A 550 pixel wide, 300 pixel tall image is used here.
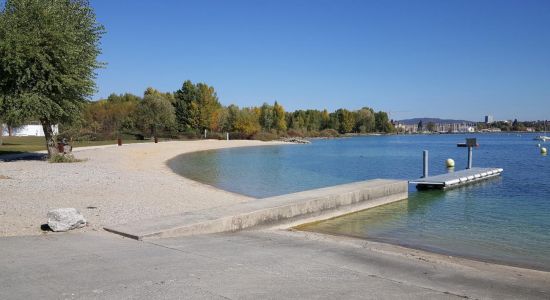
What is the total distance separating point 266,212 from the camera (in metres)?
12.2

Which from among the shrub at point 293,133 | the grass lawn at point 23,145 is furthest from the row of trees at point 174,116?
the shrub at point 293,133

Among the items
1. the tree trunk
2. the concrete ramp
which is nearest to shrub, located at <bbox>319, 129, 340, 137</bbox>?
the tree trunk

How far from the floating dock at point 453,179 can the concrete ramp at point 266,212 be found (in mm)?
6224

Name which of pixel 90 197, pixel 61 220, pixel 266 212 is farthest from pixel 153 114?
pixel 61 220

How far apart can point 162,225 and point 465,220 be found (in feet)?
33.4

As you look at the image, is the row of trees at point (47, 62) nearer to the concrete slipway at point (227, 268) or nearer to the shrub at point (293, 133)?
the concrete slipway at point (227, 268)

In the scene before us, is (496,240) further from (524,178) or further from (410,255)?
(524,178)

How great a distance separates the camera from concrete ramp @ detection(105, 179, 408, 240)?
1006cm

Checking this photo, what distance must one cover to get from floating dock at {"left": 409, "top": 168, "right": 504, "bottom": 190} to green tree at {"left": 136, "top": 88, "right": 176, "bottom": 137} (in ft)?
199

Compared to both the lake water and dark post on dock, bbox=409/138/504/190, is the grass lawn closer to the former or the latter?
the lake water

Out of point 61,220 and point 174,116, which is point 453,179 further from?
point 174,116

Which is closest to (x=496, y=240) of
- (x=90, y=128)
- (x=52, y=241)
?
(x=52, y=241)

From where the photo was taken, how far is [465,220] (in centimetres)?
1575

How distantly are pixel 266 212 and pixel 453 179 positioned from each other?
16.9 metres
